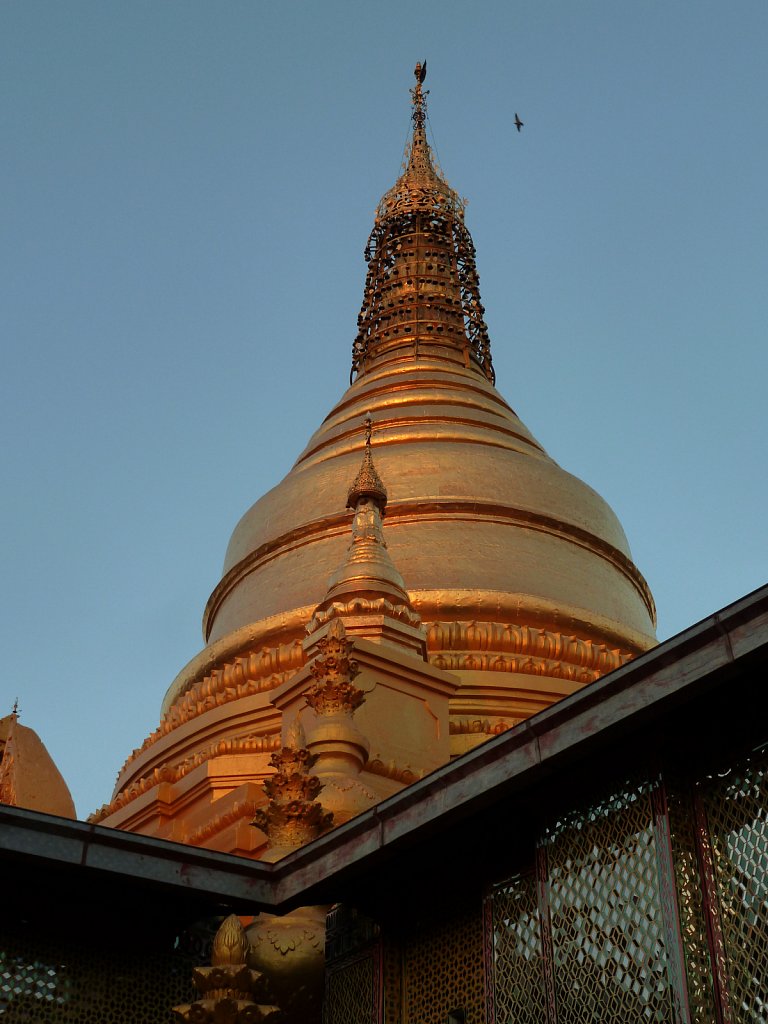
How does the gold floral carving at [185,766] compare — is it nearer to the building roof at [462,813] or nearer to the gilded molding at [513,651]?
the gilded molding at [513,651]

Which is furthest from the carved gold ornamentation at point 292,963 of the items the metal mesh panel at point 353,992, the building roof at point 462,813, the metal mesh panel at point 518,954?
the metal mesh panel at point 518,954

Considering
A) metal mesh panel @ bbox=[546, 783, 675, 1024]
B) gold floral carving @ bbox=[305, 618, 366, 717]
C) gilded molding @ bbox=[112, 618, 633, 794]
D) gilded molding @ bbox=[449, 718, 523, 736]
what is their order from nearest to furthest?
metal mesh panel @ bbox=[546, 783, 675, 1024] → gold floral carving @ bbox=[305, 618, 366, 717] → gilded molding @ bbox=[449, 718, 523, 736] → gilded molding @ bbox=[112, 618, 633, 794]

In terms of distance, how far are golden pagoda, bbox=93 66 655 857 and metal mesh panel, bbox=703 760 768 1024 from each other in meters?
5.55

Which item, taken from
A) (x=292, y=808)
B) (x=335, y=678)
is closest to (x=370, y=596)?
(x=335, y=678)

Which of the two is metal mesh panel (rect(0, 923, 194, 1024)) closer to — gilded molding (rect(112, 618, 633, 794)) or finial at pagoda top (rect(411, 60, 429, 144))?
gilded molding (rect(112, 618, 633, 794))

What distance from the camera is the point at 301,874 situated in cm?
884

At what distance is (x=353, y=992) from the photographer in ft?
29.1

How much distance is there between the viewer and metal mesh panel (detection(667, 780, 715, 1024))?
6945mm

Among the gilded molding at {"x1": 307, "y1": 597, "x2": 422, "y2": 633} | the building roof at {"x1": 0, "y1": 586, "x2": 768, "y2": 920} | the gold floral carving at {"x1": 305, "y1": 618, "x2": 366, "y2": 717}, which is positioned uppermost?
the gilded molding at {"x1": 307, "y1": 597, "x2": 422, "y2": 633}

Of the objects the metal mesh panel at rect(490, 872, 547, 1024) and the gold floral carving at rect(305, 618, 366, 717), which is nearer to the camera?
the metal mesh panel at rect(490, 872, 547, 1024)

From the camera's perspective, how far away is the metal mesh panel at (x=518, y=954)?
7.80m

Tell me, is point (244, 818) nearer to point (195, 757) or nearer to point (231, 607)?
point (195, 757)

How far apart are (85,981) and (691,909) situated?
351cm

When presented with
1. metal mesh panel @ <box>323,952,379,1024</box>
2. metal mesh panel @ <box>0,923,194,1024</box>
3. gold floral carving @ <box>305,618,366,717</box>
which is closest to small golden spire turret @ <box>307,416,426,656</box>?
gold floral carving @ <box>305,618,366,717</box>
